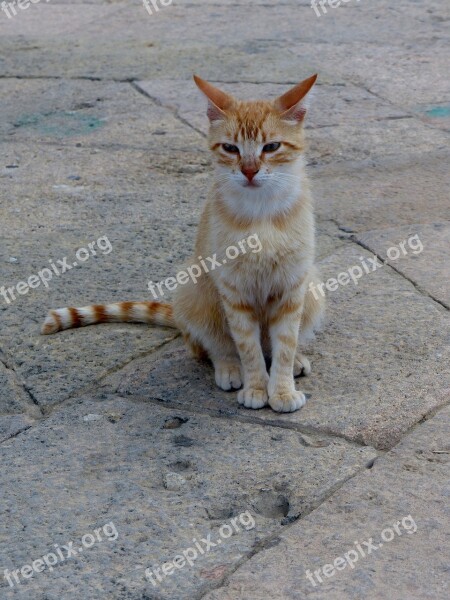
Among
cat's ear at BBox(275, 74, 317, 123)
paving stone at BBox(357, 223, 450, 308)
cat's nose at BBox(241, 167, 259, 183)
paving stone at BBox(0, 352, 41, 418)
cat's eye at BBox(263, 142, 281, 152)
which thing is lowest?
paving stone at BBox(357, 223, 450, 308)

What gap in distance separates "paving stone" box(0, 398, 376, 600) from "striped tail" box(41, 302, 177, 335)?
636 millimetres

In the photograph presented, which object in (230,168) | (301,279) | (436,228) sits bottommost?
(436,228)

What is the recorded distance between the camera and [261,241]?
11.8 feet

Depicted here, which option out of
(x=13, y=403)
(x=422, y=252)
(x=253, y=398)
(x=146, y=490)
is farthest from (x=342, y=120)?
(x=146, y=490)

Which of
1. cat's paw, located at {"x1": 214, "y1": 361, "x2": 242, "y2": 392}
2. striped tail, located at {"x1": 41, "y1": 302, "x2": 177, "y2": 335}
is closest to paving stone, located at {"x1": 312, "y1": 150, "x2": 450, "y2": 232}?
striped tail, located at {"x1": 41, "y1": 302, "x2": 177, "y2": 335}

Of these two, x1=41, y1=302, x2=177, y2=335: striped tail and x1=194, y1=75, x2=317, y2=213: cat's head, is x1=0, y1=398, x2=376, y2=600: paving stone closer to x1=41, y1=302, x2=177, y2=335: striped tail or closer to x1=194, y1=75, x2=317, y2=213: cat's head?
x1=41, y1=302, x2=177, y2=335: striped tail

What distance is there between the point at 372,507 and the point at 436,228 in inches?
92.7

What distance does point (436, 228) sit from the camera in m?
5.10

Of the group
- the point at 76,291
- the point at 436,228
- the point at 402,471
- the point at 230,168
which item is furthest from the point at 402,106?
the point at 402,471

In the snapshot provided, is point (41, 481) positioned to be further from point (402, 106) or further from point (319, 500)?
point (402, 106)

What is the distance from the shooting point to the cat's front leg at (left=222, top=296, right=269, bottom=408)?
3.68 metres

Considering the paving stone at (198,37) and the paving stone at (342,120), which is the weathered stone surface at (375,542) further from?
the paving stone at (198,37)

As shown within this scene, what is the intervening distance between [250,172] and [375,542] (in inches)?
52.2

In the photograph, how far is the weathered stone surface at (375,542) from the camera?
274 centimetres
